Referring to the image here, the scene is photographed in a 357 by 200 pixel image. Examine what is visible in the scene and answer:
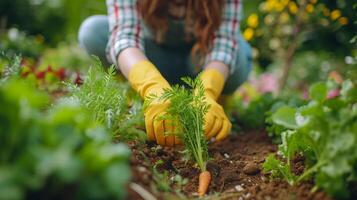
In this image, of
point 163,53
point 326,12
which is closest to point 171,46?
point 163,53

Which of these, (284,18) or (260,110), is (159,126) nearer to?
(260,110)

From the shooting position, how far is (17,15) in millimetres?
5871

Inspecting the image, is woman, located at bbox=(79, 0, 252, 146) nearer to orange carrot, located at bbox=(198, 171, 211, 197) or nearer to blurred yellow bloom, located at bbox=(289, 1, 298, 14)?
orange carrot, located at bbox=(198, 171, 211, 197)

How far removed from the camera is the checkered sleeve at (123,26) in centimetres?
196

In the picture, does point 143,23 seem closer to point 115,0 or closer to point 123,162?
point 115,0

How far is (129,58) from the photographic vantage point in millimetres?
1863

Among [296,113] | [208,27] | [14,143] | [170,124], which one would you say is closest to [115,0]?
[208,27]

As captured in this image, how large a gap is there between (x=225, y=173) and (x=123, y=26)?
87cm

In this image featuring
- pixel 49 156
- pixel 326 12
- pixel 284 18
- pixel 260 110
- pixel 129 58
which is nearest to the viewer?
pixel 49 156

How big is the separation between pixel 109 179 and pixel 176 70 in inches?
69.6

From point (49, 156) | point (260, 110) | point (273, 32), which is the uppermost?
point (273, 32)

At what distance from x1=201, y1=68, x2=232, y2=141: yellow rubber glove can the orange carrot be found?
0.29 metres

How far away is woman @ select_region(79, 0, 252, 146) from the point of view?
1696 millimetres

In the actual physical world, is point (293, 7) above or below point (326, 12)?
above
